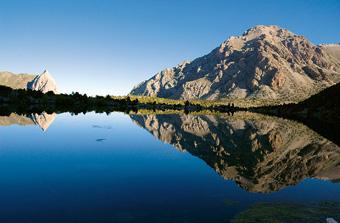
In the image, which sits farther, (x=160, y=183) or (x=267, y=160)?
(x=267, y=160)

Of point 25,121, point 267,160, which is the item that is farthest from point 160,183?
point 25,121


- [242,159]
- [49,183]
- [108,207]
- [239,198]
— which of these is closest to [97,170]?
[49,183]

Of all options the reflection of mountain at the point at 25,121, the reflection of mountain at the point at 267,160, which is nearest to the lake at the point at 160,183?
the reflection of mountain at the point at 267,160

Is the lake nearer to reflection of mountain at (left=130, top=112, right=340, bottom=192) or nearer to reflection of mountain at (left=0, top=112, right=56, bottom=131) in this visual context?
reflection of mountain at (left=130, top=112, right=340, bottom=192)

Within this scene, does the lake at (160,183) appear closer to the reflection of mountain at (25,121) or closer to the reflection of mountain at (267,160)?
the reflection of mountain at (267,160)

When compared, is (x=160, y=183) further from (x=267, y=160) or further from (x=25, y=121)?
(x=25, y=121)

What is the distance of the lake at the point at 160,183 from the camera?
2238 centimetres

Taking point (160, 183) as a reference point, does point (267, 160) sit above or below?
above

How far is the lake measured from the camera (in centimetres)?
2238

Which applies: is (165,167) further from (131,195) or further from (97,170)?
(131,195)

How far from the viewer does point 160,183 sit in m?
32.0

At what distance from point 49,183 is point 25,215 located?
29.7ft

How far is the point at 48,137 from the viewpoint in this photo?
2486 inches

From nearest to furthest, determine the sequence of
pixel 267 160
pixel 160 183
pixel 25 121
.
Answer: pixel 160 183 → pixel 267 160 → pixel 25 121
